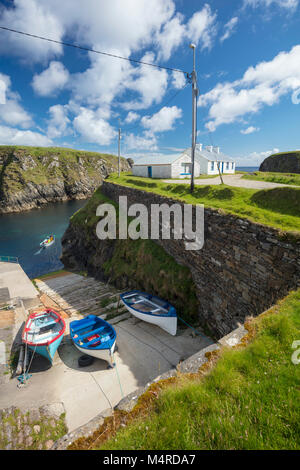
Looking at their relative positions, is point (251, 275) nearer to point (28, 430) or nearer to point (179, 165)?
point (28, 430)

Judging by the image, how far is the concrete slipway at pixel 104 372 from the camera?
9289mm

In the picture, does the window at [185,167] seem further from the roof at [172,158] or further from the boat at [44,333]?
the boat at [44,333]

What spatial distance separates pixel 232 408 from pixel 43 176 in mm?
113513

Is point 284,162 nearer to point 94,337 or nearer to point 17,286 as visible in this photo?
point 94,337

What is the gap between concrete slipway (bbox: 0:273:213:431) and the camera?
9289 mm

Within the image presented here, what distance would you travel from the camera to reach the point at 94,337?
1246 centimetres

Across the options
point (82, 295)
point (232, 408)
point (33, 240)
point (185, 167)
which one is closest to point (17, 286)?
point (82, 295)

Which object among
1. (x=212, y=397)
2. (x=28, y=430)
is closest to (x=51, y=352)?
(x=28, y=430)

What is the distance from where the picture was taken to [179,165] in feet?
102

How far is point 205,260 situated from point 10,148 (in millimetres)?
133200

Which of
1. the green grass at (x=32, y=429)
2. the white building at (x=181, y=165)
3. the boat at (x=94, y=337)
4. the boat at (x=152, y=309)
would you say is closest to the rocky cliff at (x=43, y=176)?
the white building at (x=181, y=165)

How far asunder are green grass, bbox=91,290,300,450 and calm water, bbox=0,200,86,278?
3197 cm

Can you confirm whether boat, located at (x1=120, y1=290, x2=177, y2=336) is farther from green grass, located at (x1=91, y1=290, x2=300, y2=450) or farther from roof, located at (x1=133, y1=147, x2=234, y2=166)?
roof, located at (x1=133, y1=147, x2=234, y2=166)

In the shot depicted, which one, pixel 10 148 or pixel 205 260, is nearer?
pixel 205 260
